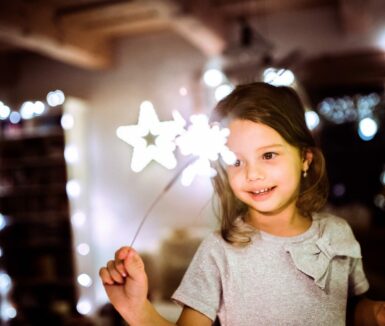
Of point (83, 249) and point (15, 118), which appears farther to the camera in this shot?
point (15, 118)

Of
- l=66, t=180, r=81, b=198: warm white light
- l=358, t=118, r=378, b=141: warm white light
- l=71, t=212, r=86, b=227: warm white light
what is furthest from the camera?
l=66, t=180, r=81, b=198: warm white light

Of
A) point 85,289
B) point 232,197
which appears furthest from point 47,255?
point 232,197

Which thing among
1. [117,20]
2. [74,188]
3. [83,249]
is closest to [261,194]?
[117,20]

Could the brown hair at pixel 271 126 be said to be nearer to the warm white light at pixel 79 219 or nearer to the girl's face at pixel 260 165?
the girl's face at pixel 260 165

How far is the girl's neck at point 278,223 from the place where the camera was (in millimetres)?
775

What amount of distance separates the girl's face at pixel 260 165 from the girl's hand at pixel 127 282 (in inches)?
7.9

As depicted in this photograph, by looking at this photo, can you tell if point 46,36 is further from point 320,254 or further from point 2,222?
point 320,254

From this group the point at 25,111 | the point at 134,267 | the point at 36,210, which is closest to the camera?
the point at 134,267

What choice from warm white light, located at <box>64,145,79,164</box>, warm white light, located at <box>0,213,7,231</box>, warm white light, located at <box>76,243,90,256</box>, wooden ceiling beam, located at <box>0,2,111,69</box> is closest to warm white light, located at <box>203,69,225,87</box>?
wooden ceiling beam, located at <box>0,2,111,69</box>

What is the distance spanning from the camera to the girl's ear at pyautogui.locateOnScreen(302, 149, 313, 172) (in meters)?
0.79

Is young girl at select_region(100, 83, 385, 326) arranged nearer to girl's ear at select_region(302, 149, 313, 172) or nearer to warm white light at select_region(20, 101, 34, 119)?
girl's ear at select_region(302, 149, 313, 172)

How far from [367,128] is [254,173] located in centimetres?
219

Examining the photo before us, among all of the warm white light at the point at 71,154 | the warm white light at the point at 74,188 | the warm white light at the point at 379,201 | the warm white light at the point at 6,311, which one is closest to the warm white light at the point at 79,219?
the warm white light at the point at 74,188

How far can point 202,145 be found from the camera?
0.69 metres
